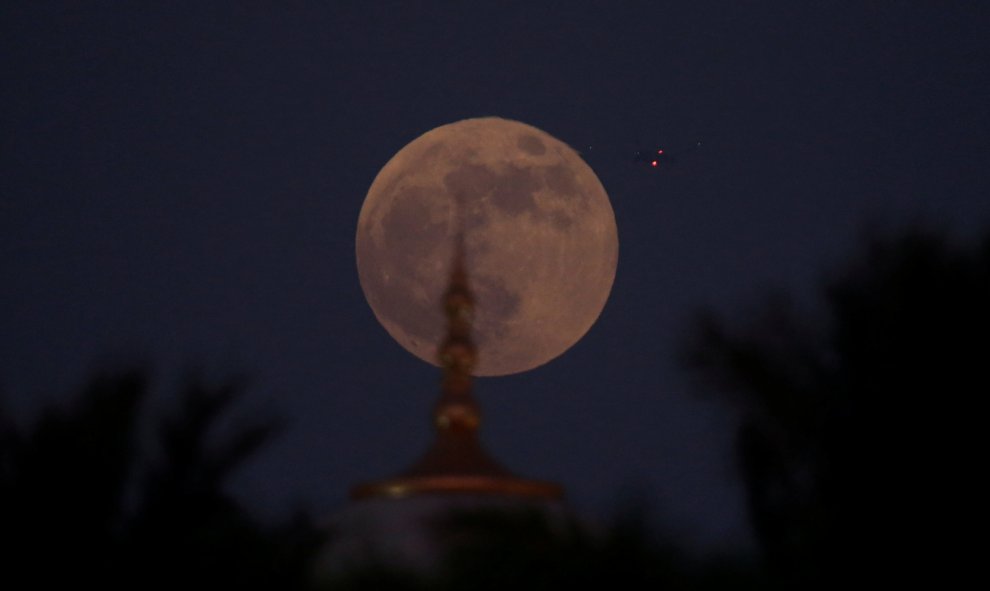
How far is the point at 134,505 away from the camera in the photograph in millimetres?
9734

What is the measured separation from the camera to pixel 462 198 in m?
14.1

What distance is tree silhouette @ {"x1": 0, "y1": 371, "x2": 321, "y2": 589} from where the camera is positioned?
8.23 metres

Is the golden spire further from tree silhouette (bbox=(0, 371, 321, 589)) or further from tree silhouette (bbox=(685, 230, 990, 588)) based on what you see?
tree silhouette (bbox=(685, 230, 990, 588))

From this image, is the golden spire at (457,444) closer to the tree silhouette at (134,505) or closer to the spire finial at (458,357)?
the spire finial at (458,357)

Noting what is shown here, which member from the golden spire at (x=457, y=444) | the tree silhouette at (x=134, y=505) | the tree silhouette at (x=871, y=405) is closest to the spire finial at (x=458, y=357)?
the golden spire at (x=457, y=444)

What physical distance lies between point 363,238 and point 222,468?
16.6 ft

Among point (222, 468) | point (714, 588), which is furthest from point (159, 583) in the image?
point (714, 588)

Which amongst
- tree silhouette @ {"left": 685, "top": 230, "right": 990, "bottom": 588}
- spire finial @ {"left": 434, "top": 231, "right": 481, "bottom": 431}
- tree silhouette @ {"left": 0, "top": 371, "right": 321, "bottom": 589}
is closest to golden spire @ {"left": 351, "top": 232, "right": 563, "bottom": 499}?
spire finial @ {"left": 434, "top": 231, "right": 481, "bottom": 431}

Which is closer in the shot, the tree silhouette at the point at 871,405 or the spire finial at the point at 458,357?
the tree silhouette at the point at 871,405

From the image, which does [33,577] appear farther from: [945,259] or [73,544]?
[945,259]

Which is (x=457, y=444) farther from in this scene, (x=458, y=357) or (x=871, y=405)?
(x=871, y=405)

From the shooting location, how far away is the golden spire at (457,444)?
40.8 ft

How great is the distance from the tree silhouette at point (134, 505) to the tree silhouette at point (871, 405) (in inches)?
123

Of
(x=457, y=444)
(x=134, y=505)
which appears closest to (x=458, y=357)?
(x=457, y=444)
